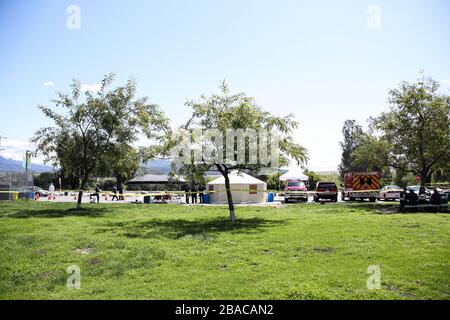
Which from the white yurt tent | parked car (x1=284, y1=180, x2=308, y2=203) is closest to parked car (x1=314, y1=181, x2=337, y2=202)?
parked car (x1=284, y1=180, x2=308, y2=203)

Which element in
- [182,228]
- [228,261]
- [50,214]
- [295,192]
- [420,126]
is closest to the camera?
[228,261]

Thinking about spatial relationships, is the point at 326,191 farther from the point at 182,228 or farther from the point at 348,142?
the point at 348,142

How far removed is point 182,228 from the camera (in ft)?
44.1

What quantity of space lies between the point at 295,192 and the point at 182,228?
19.5 m

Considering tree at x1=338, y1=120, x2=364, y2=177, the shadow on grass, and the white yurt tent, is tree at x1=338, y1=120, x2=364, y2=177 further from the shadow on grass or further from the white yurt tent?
the shadow on grass

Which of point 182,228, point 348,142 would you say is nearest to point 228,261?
point 182,228

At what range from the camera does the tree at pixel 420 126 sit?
23922 millimetres

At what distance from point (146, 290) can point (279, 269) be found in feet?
8.58

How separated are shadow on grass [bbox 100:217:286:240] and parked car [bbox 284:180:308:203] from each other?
16.4 m

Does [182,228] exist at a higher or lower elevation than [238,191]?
lower

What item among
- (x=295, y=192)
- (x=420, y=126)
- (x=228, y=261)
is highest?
(x=420, y=126)

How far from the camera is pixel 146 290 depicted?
6121 millimetres
